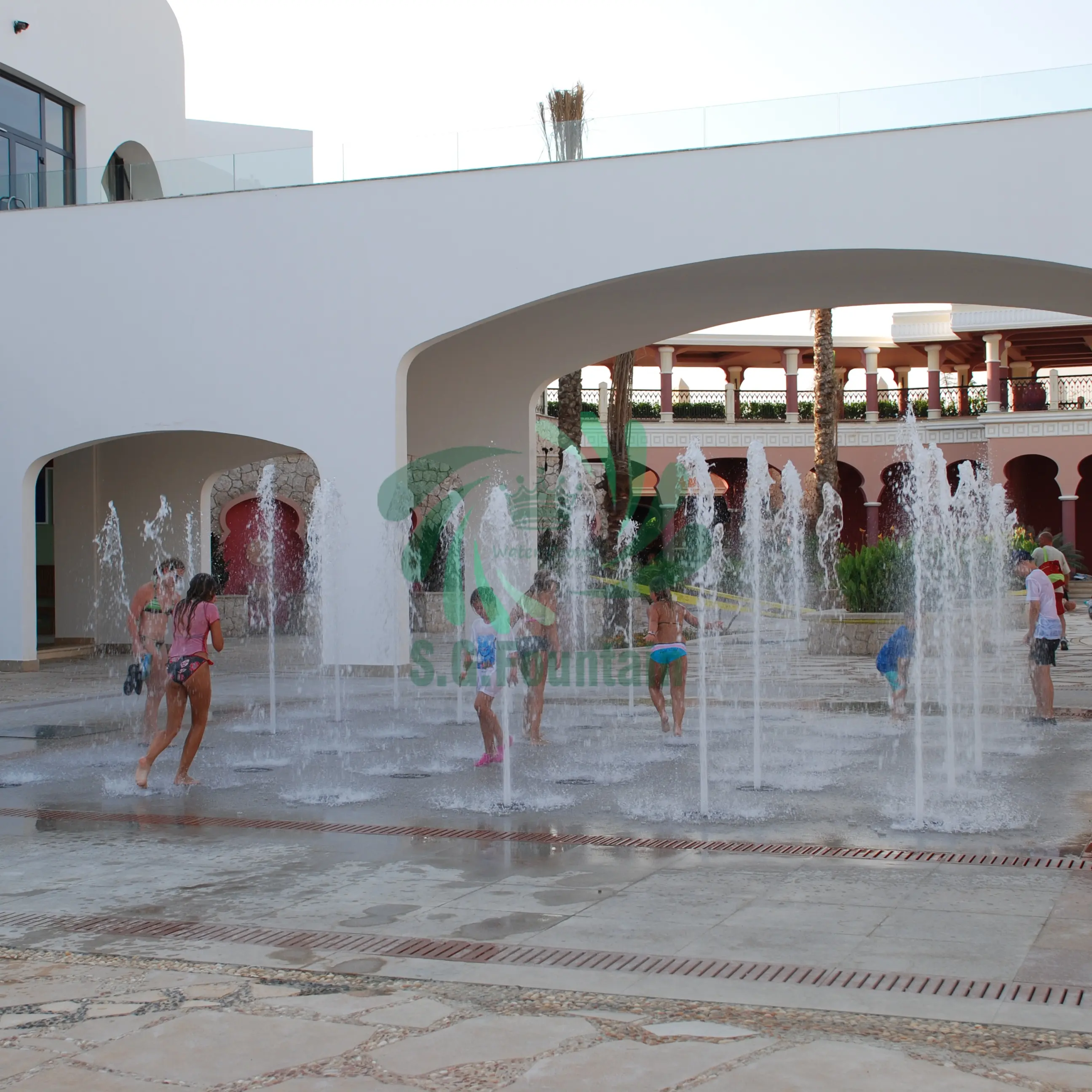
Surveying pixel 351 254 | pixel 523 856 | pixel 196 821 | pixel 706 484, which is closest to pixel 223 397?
pixel 351 254

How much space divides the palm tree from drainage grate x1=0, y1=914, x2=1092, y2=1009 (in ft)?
41.1

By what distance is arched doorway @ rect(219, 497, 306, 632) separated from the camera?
27891 millimetres

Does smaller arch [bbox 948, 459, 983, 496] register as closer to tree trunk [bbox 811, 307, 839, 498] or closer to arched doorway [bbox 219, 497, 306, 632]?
tree trunk [bbox 811, 307, 839, 498]

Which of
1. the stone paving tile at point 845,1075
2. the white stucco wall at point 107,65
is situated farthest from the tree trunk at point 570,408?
the stone paving tile at point 845,1075

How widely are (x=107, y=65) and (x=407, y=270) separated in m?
8.99

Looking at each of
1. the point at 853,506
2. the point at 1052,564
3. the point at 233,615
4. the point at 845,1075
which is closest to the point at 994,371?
the point at 853,506

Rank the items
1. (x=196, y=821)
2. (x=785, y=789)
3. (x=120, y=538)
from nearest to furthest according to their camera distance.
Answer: (x=196, y=821) < (x=785, y=789) < (x=120, y=538)

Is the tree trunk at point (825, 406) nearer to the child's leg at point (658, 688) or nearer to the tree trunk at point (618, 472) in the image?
the tree trunk at point (618, 472)

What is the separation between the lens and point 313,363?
16609 mm

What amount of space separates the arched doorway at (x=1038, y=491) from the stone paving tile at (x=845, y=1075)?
3588cm

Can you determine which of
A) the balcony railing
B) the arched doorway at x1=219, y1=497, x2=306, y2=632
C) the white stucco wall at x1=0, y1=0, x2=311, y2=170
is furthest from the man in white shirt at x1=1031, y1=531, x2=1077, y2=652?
the balcony railing

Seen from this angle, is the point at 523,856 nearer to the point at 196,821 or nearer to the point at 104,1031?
the point at 196,821

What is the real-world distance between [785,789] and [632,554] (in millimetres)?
19613

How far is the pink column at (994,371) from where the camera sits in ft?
116
